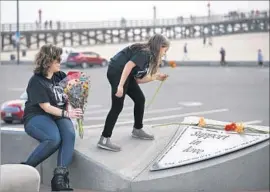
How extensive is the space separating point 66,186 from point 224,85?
23.7 m

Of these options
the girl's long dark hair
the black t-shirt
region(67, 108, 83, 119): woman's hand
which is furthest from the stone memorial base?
the girl's long dark hair

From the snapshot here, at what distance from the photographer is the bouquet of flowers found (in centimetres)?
657

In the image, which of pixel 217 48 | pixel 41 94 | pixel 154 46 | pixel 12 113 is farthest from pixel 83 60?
pixel 41 94

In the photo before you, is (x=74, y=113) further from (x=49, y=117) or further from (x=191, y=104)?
(x=191, y=104)

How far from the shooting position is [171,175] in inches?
Result: 249

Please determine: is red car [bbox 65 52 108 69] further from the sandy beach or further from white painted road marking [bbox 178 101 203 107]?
white painted road marking [bbox 178 101 203 107]

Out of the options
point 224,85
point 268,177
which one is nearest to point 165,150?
point 268,177

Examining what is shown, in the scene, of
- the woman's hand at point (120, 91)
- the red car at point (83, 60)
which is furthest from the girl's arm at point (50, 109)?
the red car at point (83, 60)

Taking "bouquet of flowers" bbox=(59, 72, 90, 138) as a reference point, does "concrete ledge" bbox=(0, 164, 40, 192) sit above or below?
below

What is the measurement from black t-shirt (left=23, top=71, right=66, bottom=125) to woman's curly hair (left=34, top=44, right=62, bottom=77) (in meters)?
0.06

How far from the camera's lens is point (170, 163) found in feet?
21.3

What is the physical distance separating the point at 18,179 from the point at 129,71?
2.28 m

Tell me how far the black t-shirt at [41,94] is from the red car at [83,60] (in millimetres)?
37150

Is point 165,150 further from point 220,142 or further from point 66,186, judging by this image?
point 66,186
